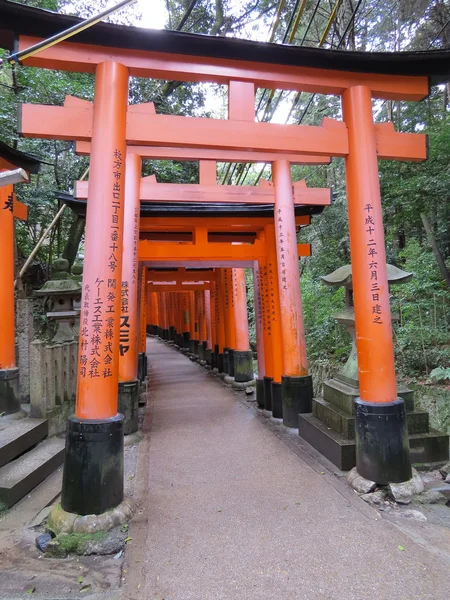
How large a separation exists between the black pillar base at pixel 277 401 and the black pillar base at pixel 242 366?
363 centimetres

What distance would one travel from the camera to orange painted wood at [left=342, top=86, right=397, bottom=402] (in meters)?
3.99

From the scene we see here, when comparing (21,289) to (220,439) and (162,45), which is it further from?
(162,45)

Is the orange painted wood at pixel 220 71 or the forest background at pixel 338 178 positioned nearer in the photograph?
the orange painted wood at pixel 220 71

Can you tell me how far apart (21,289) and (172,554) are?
8.75m

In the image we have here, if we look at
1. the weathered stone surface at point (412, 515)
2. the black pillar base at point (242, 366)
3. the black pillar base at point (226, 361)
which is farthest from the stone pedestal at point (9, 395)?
the black pillar base at point (226, 361)

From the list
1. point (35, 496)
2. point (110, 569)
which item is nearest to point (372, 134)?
point (110, 569)

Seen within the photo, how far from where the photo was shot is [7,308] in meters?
5.95

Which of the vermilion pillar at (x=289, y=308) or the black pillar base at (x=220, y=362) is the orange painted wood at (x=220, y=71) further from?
the black pillar base at (x=220, y=362)

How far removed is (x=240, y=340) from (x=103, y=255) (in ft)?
24.8

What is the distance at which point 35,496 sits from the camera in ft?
13.0

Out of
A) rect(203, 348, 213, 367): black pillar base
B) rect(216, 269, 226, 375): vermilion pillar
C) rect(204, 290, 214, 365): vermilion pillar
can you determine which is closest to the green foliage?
rect(216, 269, 226, 375): vermilion pillar

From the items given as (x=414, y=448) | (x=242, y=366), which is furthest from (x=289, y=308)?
(x=242, y=366)

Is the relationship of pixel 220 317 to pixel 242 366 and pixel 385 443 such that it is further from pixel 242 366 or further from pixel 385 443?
pixel 385 443

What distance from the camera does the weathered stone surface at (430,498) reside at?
3.69 m
